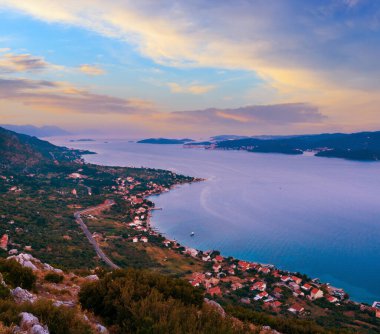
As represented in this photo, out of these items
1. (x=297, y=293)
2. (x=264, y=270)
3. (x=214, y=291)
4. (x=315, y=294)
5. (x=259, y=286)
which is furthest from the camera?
(x=264, y=270)

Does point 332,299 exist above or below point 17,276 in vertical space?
below

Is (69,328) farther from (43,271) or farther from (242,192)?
(242,192)

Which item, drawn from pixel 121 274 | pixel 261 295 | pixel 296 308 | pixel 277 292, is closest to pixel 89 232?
pixel 261 295

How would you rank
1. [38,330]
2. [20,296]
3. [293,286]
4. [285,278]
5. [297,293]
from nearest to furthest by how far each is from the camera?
[38,330], [20,296], [297,293], [293,286], [285,278]

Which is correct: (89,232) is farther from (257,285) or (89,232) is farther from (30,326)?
(30,326)

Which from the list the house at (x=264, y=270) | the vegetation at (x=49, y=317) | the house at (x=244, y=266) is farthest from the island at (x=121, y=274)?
the house at (x=264, y=270)

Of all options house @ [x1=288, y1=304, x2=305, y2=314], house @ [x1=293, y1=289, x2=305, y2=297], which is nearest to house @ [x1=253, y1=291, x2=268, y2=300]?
house @ [x1=288, y1=304, x2=305, y2=314]

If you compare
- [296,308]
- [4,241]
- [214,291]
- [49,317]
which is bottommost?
[296,308]

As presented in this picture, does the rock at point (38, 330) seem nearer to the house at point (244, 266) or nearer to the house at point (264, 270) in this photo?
the house at point (264, 270)
